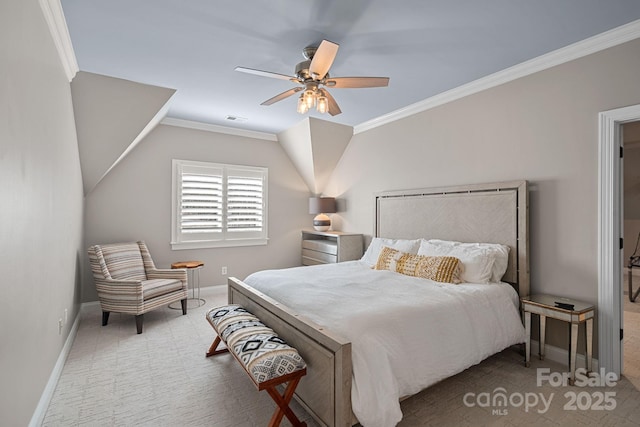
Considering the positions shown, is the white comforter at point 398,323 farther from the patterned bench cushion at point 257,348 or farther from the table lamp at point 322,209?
the table lamp at point 322,209

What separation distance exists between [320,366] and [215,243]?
12.4 ft

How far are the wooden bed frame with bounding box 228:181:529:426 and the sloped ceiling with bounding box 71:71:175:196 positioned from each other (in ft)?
7.26

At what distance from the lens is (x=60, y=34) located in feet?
8.11

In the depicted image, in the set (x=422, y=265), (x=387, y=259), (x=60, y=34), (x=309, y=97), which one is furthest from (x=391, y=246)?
(x=60, y=34)

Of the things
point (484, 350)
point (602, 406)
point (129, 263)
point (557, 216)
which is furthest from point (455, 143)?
point (129, 263)

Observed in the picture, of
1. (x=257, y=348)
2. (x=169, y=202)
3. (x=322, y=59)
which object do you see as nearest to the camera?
(x=257, y=348)

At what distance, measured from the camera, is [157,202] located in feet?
15.8

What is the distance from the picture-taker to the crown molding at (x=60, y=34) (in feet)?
7.07

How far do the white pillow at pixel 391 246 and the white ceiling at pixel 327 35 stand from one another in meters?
1.80

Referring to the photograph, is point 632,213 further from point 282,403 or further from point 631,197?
point 282,403

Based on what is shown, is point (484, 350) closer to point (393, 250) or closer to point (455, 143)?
point (393, 250)

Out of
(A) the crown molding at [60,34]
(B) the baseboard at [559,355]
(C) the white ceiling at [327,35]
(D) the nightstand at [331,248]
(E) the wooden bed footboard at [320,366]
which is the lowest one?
(B) the baseboard at [559,355]

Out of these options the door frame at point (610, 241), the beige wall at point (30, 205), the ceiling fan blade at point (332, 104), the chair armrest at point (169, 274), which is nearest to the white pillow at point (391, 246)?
the door frame at point (610, 241)

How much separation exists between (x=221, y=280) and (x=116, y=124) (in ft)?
9.14
